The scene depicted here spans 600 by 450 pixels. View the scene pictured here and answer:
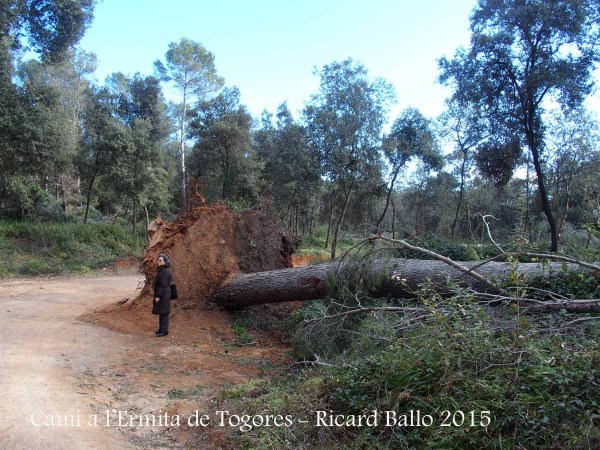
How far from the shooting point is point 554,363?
3.40 metres

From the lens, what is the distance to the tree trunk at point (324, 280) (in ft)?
22.9

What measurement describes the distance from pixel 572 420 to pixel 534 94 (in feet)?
57.0

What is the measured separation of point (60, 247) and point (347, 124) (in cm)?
1557

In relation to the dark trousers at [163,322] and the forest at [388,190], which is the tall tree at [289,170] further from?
the dark trousers at [163,322]

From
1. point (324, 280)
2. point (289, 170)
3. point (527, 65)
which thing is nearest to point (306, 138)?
point (289, 170)

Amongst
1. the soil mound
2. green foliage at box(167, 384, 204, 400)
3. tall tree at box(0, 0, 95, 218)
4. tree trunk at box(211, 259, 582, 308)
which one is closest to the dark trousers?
the soil mound

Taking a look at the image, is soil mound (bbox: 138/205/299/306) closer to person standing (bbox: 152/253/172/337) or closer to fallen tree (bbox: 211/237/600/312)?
fallen tree (bbox: 211/237/600/312)

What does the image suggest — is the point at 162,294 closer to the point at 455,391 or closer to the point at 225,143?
the point at 455,391

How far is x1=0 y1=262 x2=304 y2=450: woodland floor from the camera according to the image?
161 inches

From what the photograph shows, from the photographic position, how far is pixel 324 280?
8281 mm

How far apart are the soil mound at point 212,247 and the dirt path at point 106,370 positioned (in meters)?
0.81

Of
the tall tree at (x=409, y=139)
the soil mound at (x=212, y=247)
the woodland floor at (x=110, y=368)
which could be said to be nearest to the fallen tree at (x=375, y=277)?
the soil mound at (x=212, y=247)

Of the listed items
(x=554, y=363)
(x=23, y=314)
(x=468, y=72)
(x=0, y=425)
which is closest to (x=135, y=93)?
(x=468, y=72)

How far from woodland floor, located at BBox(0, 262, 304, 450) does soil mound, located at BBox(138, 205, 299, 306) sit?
2.28ft
